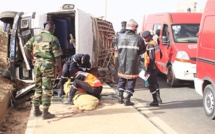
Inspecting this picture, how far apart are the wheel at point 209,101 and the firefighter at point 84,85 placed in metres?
2.15

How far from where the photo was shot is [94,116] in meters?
5.61

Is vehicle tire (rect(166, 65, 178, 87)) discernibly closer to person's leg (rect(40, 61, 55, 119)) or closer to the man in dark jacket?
the man in dark jacket

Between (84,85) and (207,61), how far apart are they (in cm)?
247

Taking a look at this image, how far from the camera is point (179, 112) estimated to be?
6.34m

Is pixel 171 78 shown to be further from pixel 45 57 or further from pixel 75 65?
pixel 45 57

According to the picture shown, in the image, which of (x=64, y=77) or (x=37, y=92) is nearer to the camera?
(x=37, y=92)

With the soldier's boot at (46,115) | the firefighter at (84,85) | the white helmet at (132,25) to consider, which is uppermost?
the white helmet at (132,25)

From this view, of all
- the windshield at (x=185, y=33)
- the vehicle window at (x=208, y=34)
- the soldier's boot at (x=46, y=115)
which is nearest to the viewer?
the soldier's boot at (x=46, y=115)

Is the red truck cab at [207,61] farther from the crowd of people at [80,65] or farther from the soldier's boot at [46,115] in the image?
the soldier's boot at [46,115]

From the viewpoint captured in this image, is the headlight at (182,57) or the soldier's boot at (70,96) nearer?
the soldier's boot at (70,96)

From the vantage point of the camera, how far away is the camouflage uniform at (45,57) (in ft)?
17.4

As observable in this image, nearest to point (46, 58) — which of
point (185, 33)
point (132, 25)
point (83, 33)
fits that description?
point (132, 25)

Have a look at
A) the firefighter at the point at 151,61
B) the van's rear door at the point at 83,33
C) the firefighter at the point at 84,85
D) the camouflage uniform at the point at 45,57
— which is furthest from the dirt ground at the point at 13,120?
the firefighter at the point at 151,61

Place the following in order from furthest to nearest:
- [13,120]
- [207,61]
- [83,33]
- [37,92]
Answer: [83,33] → [13,120] → [207,61] → [37,92]
